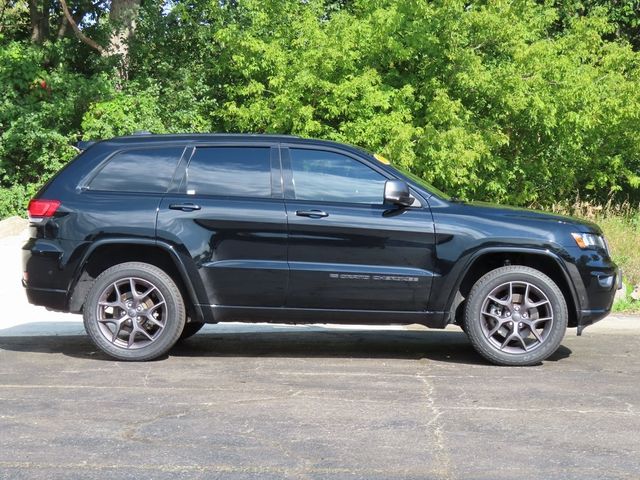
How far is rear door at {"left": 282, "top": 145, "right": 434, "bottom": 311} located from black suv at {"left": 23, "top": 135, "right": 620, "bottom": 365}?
11mm

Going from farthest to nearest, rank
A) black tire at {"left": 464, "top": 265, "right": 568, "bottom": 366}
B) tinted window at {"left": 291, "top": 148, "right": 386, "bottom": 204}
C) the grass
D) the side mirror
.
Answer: the grass
tinted window at {"left": 291, "top": 148, "right": 386, "bottom": 204}
black tire at {"left": 464, "top": 265, "right": 568, "bottom": 366}
the side mirror

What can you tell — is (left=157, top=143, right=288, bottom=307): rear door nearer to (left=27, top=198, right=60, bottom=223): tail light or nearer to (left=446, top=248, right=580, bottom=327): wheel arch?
(left=27, top=198, right=60, bottom=223): tail light

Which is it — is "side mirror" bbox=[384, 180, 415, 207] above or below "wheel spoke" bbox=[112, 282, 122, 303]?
above

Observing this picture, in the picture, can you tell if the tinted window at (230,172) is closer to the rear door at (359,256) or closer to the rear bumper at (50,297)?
the rear door at (359,256)

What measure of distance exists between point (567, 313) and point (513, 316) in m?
0.44

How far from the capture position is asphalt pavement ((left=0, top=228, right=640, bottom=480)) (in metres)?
5.32

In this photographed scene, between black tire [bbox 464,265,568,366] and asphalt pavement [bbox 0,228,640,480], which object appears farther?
black tire [bbox 464,265,568,366]

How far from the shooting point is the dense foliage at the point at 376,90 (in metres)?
18.5

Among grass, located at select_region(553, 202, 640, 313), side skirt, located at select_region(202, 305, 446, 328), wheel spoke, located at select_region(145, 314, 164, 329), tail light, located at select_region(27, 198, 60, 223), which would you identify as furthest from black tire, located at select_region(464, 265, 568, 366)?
grass, located at select_region(553, 202, 640, 313)

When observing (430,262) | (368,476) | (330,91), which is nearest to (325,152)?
(430,262)

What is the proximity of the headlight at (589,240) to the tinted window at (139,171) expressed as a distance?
3.28 m

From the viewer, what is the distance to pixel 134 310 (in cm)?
836

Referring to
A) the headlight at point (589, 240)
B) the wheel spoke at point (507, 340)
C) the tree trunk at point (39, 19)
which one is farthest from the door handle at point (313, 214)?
the tree trunk at point (39, 19)

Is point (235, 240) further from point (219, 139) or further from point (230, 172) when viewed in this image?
point (219, 139)
